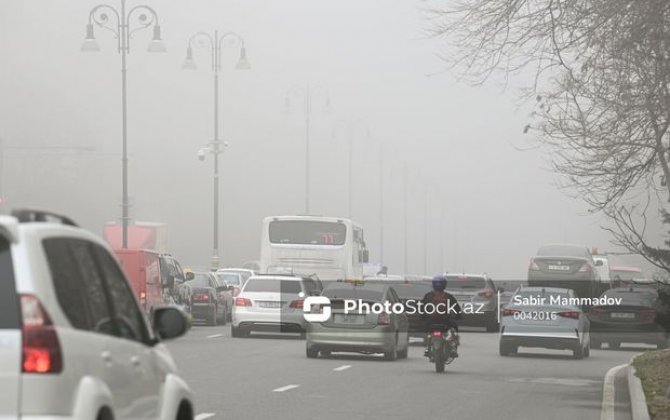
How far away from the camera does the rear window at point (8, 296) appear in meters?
6.09

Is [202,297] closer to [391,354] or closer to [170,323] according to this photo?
[391,354]

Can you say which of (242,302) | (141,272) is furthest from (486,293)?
(141,272)

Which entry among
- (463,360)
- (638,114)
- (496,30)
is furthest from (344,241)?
(496,30)

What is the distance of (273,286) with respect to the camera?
3634cm

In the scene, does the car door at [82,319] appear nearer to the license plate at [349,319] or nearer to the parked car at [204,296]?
the license plate at [349,319]

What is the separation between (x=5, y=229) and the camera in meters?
6.23

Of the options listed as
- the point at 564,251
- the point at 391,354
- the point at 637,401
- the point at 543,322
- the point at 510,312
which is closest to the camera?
the point at 637,401

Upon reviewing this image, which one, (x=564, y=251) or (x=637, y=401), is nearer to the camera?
(x=637, y=401)

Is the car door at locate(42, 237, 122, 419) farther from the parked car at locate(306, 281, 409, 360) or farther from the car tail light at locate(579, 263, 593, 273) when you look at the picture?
the car tail light at locate(579, 263, 593, 273)

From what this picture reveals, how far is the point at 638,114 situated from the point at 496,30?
13.5 ft

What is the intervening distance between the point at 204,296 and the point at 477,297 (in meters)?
7.89

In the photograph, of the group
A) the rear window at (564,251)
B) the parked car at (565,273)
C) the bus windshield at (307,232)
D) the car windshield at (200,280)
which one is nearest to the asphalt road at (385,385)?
the car windshield at (200,280)

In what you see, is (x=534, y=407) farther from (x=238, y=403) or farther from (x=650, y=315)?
(x=650, y=315)

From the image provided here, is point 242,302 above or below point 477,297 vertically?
above
